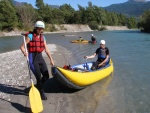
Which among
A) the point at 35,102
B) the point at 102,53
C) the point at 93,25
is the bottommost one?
the point at 93,25

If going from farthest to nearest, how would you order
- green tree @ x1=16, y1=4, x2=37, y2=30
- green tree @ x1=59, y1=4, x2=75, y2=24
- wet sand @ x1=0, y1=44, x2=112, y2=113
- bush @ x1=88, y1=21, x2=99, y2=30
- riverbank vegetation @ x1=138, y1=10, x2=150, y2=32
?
bush @ x1=88, y1=21, x2=99, y2=30 < green tree @ x1=59, y1=4, x2=75, y2=24 < green tree @ x1=16, y1=4, x2=37, y2=30 < riverbank vegetation @ x1=138, y1=10, x2=150, y2=32 < wet sand @ x1=0, y1=44, x2=112, y2=113

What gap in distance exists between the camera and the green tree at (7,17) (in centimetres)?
6925

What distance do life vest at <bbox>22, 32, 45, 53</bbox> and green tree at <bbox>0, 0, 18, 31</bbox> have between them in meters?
64.6

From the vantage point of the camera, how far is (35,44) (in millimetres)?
6809

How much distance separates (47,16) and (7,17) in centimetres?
1939

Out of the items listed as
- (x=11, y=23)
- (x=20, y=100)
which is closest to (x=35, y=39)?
(x=20, y=100)

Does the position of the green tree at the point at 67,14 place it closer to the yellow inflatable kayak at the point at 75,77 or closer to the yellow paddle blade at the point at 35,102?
the yellow inflatable kayak at the point at 75,77

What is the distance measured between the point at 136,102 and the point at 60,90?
2.67 m

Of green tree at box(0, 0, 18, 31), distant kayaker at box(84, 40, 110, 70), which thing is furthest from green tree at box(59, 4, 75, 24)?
distant kayaker at box(84, 40, 110, 70)

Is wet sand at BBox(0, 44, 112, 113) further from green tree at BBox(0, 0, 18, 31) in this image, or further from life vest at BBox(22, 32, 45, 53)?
green tree at BBox(0, 0, 18, 31)

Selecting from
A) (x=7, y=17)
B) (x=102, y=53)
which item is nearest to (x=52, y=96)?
(x=102, y=53)

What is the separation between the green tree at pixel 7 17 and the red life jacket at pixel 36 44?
64615 mm

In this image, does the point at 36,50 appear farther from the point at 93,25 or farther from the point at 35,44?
the point at 93,25

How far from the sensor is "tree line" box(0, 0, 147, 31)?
7188 cm
